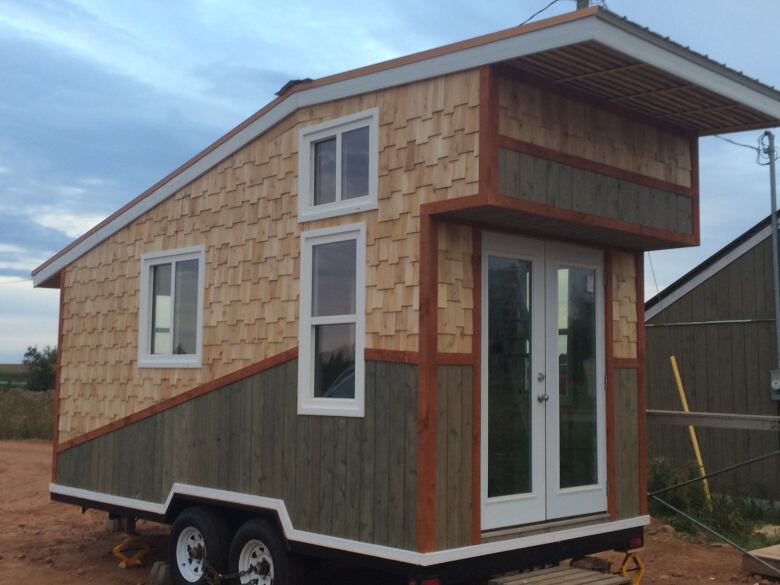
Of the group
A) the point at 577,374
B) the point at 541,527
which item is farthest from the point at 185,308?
the point at 541,527

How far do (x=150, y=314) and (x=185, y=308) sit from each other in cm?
52

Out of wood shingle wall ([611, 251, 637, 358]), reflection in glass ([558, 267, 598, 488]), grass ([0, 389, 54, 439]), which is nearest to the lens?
reflection in glass ([558, 267, 598, 488])

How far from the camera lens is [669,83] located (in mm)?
6199

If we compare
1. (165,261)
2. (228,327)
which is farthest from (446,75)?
(165,261)

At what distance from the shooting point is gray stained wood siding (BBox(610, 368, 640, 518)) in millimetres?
7254

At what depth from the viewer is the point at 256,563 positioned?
22.7 feet

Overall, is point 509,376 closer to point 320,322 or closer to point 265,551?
point 320,322

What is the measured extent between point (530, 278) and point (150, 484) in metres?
3.86

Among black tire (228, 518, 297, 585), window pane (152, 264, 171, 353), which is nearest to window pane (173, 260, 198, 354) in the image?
window pane (152, 264, 171, 353)

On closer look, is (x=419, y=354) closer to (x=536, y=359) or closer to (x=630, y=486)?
(x=536, y=359)

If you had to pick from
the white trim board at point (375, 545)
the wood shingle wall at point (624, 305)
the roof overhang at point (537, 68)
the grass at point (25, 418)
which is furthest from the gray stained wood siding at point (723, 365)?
the grass at point (25, 418)

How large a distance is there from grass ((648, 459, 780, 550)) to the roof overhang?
5.02 metres

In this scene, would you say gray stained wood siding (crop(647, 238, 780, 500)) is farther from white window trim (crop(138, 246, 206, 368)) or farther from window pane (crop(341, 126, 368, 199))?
window pane (crop(341, 126, 368, 199))

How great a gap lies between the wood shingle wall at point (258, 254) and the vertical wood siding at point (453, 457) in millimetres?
241
